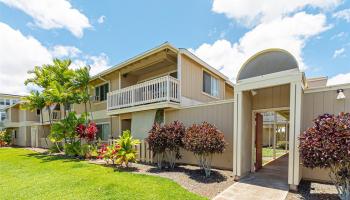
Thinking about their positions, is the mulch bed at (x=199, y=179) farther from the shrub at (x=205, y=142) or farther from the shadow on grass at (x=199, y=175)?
the shrub at (x=205, y=142)

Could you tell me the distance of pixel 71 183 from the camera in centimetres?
719

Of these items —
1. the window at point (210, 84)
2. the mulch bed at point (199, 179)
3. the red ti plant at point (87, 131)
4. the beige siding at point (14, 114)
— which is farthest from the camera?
the beige siding at point (14, 114)

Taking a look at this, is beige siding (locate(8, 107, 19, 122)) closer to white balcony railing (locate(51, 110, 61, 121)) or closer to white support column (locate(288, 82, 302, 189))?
white balcony railing (locate(51, 110, 61, 121))

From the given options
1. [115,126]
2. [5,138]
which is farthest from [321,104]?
[5,138]

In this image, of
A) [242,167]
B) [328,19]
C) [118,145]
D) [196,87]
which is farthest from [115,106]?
[328,19]

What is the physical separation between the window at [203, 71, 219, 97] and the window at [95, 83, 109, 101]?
8989 mm

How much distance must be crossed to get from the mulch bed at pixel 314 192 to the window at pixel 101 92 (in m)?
15.7

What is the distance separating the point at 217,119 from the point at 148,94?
15.1 ft

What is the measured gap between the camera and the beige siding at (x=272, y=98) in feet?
27.2

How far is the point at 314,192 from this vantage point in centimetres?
603

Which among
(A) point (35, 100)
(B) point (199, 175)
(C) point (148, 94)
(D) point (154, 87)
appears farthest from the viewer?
(A) point (35, 100)

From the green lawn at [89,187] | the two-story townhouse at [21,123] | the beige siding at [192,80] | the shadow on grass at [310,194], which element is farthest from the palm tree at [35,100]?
the shadow on grass at [310,194]

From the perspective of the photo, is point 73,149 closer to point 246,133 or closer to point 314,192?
point 246,133

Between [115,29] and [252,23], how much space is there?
9.38 metres
